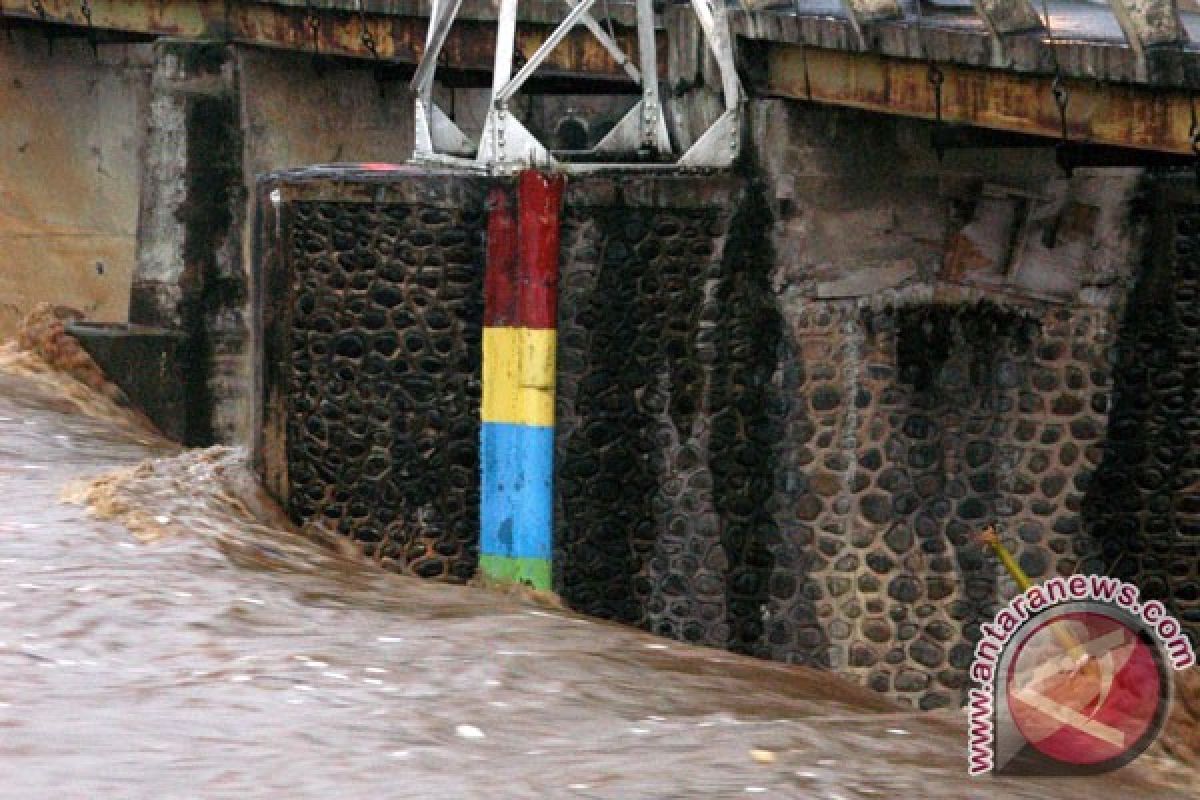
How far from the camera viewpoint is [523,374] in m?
15.3

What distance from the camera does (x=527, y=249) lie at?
604 inches

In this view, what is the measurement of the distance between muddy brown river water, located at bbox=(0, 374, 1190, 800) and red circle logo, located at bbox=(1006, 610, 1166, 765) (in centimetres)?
16

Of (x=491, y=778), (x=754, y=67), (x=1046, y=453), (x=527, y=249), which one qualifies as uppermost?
(x=754, y=67)

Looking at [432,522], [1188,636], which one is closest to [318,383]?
[432,522]

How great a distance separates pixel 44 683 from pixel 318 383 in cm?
569

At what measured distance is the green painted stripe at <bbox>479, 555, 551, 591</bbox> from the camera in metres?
15.3

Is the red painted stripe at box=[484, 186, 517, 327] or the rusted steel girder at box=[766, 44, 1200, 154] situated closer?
the rusted steel girder at box=[766, 44, 1200, 154]

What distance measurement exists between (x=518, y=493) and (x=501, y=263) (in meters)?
1.33

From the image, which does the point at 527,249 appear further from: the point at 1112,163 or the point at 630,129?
the point at 1112,163

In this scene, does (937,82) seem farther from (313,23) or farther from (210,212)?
(210,212)

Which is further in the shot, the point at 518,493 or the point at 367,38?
the point at 367,38

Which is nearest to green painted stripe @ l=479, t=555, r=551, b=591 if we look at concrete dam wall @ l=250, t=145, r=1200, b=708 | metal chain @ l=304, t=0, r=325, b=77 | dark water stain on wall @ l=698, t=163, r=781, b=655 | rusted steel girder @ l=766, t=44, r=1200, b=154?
concrete dam wall @ l=250, t=145, r=1200, b=708

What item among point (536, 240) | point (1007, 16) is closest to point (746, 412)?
point (536, 240)

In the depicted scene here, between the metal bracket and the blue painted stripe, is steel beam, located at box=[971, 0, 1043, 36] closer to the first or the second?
the metal bracket
